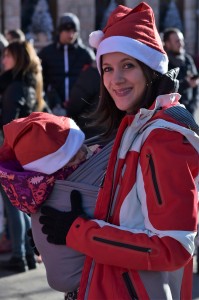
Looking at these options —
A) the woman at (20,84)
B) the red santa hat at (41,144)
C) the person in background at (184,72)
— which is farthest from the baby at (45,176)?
the person in background at (184,72)

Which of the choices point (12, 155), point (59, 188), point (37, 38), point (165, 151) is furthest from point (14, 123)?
point (37, 38)

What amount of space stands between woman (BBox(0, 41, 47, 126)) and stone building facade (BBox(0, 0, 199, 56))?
52.6ft

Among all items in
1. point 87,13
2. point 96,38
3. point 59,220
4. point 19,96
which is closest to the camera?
point 59,220

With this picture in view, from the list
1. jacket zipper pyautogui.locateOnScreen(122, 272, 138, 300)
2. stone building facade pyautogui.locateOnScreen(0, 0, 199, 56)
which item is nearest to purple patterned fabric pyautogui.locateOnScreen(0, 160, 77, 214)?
jacket zipper pyautogui.locateOnScreen(122, 272, 138, 300)

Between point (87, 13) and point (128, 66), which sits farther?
point (87, 13)

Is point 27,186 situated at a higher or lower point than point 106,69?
lower

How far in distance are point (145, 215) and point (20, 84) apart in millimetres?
3054

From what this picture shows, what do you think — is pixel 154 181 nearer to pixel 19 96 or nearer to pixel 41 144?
pixel 41 144

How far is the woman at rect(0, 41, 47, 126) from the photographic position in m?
4.79

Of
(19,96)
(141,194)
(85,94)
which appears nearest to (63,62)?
(85,94)

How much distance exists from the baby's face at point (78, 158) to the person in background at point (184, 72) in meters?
3.96

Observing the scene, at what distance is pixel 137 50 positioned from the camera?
7.09 feet

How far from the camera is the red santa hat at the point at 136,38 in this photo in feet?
7.11

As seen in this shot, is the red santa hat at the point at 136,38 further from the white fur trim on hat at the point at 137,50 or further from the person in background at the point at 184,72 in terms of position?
the person in background at the point at 184,72
